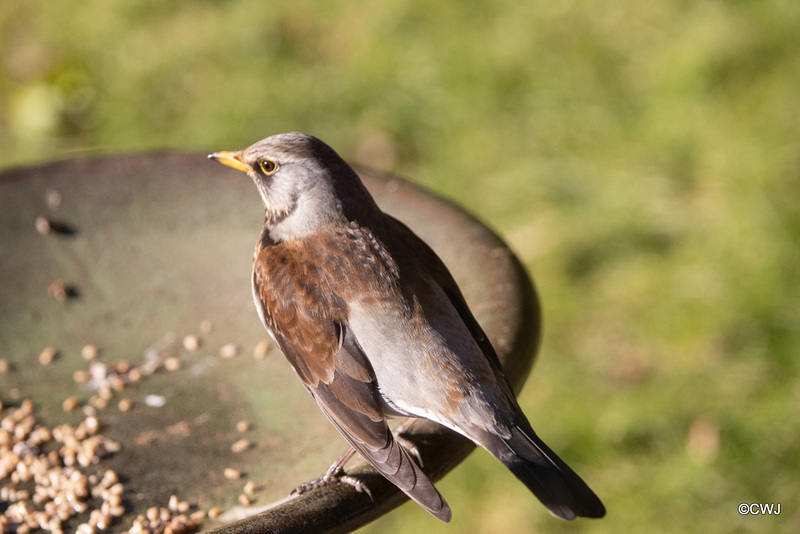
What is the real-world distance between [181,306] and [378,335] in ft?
4.03

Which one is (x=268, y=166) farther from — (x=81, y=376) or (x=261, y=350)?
(x=81, y=376)

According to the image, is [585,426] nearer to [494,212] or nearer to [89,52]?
[494,212]

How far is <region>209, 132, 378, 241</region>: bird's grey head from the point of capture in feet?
10.6

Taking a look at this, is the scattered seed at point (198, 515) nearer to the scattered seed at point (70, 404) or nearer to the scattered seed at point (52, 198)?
the scattered seed at point (70, 404)

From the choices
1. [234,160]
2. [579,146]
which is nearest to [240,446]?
[234,160]

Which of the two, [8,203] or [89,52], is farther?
[89,52]

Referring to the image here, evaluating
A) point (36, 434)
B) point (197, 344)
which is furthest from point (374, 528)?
point (36, 434)

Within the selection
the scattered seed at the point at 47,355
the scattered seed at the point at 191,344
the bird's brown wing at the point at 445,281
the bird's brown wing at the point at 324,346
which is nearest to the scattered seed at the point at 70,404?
the scattered seed at the point at 47,355

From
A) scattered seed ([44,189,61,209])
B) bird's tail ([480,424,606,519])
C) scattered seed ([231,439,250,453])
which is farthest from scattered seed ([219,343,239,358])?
bird's tail ([480,424,606,519])

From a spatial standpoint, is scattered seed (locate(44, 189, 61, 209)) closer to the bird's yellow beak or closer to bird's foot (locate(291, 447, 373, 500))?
the bird's yellow beak

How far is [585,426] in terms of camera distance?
5.15 metres

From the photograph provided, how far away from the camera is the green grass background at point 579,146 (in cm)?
500

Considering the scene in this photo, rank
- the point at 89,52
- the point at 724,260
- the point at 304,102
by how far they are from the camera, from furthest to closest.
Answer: the point at 89,52
the point at 304,102
the point at 724,260

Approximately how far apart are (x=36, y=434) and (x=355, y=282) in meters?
1.35
